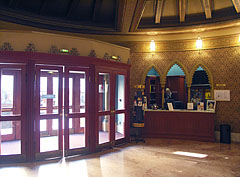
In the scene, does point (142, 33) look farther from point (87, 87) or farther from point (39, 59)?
point (39, 59)

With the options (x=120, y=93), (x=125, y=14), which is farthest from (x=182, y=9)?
(x=120, y=93)

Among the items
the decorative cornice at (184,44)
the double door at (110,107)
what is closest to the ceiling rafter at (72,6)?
the decorative cornice at (184,44)

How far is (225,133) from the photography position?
7422 mm

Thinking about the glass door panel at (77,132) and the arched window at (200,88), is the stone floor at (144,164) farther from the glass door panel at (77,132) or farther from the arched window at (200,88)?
the arched window at (200,88)

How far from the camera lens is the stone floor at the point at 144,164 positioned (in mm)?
4465

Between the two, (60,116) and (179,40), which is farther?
(179,40)

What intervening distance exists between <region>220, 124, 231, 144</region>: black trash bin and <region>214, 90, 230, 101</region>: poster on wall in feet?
3.09

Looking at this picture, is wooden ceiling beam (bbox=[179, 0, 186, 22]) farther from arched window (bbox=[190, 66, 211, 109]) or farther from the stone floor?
the stone floor

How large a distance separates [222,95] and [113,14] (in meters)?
5.06

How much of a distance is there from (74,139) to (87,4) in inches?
197

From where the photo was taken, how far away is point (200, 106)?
7.96 metres

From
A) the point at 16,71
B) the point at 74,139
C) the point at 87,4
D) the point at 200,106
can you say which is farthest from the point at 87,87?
the point at 200,106

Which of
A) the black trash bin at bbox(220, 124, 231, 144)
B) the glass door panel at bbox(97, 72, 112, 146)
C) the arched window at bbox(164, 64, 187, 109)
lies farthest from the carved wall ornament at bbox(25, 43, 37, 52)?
the arched window at bbox(164, 64, 187, 109)

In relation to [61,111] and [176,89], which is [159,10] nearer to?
[176,89]
